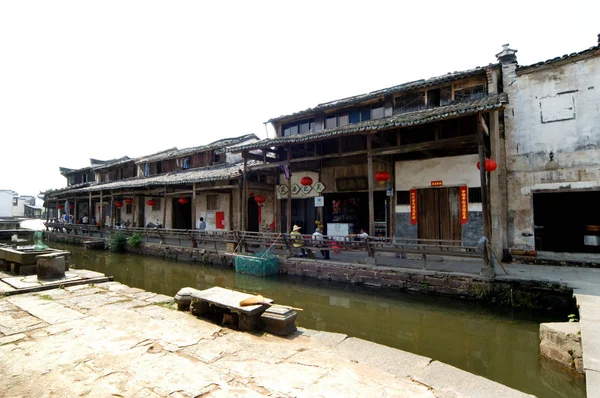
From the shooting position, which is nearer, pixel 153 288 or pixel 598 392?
pixel 598 392

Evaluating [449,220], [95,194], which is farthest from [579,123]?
[95,194]

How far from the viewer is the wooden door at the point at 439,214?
35.1 feet

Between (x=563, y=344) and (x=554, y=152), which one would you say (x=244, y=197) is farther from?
(x=554, y=152)

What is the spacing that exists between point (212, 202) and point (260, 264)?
8870mm

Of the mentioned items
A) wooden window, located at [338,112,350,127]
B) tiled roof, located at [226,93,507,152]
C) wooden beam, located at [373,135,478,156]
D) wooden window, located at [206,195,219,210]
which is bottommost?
wooden window, located at [206,195,219,210]

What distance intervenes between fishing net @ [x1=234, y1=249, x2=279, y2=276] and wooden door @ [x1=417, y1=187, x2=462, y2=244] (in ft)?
17.4

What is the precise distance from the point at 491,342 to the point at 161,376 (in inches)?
214

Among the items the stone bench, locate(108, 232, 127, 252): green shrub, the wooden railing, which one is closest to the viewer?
the stone bench

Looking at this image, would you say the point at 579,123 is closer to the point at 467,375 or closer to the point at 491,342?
the point at 491,342

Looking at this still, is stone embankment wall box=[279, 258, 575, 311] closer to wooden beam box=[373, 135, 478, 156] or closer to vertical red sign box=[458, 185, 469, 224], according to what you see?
vertical red sign box=[458, 185, 469, 224]

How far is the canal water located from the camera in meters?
4.58

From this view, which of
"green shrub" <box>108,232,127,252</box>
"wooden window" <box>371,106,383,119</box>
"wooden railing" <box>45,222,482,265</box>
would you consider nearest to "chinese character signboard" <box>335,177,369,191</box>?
"wooden railing" <box>45,222,482,265</box>

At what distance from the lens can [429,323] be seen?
650 centimetres

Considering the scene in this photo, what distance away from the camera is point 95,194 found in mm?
25062
